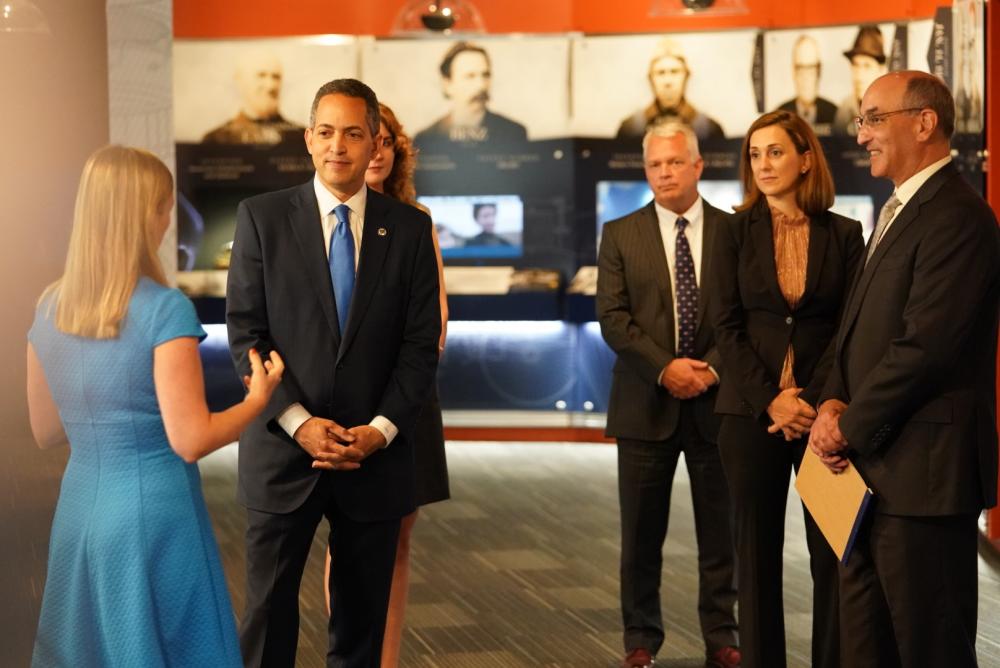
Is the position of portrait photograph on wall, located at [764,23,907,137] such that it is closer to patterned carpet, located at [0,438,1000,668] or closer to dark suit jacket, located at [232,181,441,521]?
patterned carpet, located at [0,438,1000,668]

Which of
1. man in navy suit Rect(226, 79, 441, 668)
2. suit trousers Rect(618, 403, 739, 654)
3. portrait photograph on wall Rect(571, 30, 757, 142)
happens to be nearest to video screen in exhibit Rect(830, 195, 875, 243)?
portrait photograph on wall Rect(571, 30, 757, 142)

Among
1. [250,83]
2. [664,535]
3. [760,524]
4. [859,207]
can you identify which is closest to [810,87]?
[859,207]

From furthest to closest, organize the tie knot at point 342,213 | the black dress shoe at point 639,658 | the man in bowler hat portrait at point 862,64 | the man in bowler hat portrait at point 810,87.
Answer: the man in bowler hat portrait at point 810,87 < the man in bowler hat portrait at point 862,64 < the black dress shoe at point 639,658 < the tie knot at point 342,213

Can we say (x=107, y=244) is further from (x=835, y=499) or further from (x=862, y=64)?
(x=862, y=64)

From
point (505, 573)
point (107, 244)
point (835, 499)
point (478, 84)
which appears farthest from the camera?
point (478, 84)

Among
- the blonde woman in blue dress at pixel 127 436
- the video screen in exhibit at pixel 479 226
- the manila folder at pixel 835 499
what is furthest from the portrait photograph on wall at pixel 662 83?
the blonde woman in blue dress at pixel 127 436

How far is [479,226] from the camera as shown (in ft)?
34.1

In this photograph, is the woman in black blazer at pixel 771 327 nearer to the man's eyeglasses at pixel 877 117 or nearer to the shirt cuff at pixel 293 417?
the man's eyeglasses at pixel 877 117

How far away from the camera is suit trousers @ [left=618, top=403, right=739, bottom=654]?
5004 mm

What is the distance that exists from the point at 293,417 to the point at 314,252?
43 centimetres

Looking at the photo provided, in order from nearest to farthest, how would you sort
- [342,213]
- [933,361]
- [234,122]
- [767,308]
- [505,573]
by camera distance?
[933,361] → [342,213] → [767,308] → [505,573] → [234,122]

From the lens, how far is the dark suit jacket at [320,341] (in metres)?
3.55

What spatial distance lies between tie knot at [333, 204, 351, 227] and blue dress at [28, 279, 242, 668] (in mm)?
778

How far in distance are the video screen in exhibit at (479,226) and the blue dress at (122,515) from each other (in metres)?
7.43
